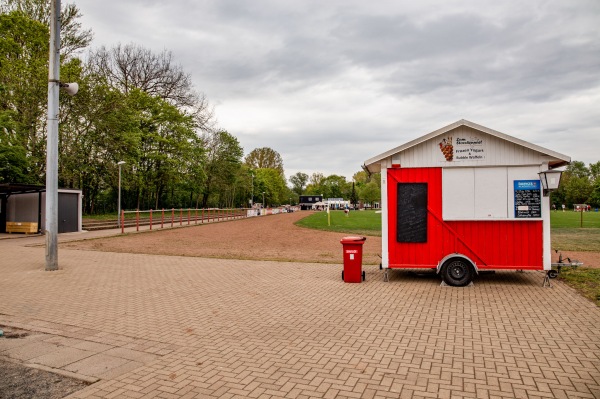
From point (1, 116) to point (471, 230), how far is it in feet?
87.1

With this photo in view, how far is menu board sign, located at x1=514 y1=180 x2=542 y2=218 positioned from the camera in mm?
9180

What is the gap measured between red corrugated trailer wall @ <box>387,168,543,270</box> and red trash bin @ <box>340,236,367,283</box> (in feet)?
2.40

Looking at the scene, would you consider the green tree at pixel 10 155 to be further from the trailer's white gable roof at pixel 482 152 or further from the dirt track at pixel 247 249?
the trailer's white gable roof at pixel 482 152

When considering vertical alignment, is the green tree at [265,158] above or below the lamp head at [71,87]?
above

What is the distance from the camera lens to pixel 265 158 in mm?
115812

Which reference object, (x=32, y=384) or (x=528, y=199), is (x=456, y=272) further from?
(x=32, y=384)

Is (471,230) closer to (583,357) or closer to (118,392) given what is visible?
Answer: (583,357)

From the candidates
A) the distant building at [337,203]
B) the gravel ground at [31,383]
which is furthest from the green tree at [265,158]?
the gravel ground at [31,383]

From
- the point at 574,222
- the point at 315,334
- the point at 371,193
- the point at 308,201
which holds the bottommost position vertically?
the point at 315,334

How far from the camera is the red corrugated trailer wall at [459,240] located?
916cm

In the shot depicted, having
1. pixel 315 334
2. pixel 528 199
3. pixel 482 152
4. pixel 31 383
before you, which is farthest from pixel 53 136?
pixel 528 199

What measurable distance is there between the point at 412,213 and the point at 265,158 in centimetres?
10738

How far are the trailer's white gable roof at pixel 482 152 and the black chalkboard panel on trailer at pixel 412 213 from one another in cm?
55

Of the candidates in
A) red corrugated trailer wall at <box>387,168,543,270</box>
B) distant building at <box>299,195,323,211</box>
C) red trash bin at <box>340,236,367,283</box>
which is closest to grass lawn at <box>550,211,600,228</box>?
red corrugated trailer wall at <box>387,168,543,270</box>
